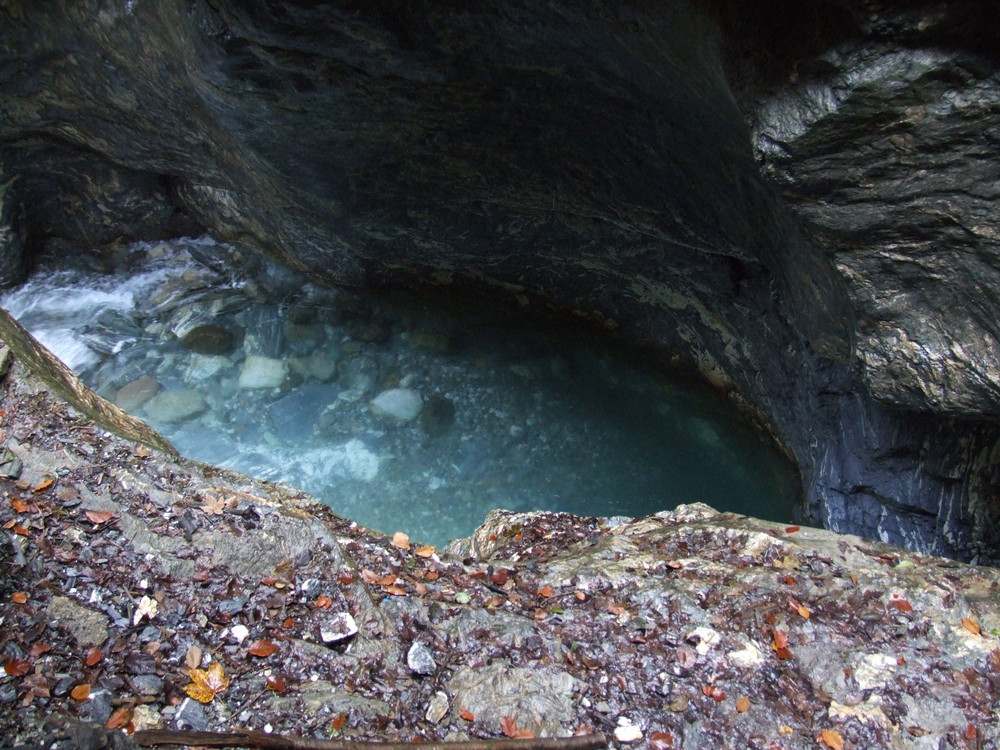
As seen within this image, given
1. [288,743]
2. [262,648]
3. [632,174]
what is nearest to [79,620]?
[262,648]

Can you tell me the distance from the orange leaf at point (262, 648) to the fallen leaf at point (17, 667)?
59cm

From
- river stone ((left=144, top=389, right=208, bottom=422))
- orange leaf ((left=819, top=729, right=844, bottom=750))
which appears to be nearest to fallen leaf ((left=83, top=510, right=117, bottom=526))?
orange leaf ((left=819, top=729, right=844, bottom=750))

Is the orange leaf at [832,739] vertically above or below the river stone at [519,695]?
below

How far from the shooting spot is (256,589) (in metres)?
2.44

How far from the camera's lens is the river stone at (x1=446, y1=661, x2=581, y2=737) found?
213 centimetres

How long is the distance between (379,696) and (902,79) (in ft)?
7.53

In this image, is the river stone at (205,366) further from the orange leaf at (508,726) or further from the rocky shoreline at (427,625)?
the orange leaf at (508,726)

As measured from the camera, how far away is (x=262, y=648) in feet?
7.45

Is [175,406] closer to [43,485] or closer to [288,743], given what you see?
[43,485]

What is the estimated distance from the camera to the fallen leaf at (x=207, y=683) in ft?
6.94

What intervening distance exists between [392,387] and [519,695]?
350 centimetres

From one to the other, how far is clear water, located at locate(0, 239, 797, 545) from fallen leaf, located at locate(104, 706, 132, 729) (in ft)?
9.01

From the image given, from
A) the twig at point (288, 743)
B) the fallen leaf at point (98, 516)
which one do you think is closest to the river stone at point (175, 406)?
the fallen leaf at point (98, 516)

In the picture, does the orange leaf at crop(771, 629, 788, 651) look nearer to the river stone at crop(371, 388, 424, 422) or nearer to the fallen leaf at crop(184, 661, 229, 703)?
the fallen leaf at crop(184, 661, 229, 703)
